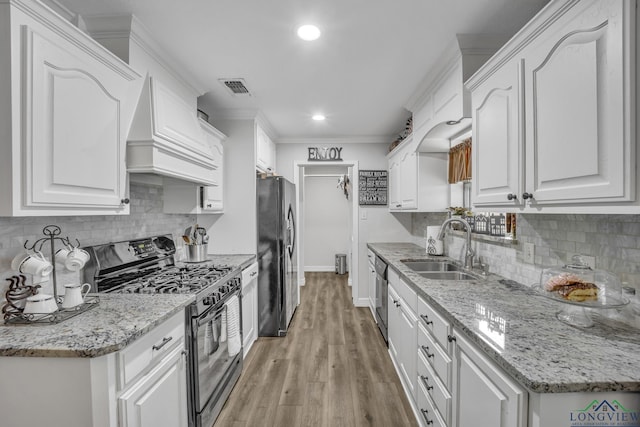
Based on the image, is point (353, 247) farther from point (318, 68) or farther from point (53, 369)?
point (53, 369)

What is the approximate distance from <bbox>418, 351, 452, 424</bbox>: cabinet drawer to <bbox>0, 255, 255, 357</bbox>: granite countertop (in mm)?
1341

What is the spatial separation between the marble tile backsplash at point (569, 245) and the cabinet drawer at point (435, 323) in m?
0.61

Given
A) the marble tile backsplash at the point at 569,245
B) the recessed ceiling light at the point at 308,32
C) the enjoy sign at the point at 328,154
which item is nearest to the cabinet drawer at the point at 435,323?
the marble tile backsplash at the point at 569,245

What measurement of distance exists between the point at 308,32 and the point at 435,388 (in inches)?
81.2

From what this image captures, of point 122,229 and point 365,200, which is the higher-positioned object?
point 365,200

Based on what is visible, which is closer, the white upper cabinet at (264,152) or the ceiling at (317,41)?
the ceiling at (317,41)

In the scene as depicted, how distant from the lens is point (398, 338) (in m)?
2.47

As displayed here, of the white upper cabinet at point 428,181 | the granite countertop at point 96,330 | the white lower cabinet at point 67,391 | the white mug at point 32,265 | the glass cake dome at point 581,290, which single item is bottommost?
the white lower cabinet at point 67,391

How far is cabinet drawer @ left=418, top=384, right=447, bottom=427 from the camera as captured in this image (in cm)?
156

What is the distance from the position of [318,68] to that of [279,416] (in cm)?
244

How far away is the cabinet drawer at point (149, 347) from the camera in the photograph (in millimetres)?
1162

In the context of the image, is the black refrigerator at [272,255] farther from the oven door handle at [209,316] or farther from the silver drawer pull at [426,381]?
the silver drawer pull at [426,381]

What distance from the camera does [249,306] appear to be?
9.89ft

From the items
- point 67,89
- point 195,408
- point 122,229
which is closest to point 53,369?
point 195,408
